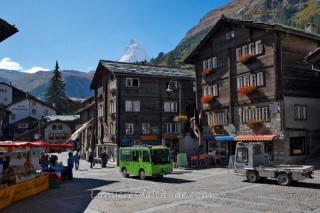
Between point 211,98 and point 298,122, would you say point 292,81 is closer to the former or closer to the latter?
point 298,122

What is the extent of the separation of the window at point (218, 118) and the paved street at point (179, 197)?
1307 cm

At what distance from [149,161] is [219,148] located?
14.4 metres

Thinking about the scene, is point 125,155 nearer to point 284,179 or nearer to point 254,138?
point 254,138

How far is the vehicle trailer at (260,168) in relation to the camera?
1917 cm

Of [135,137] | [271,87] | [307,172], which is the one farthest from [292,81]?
Answer: [135,137]

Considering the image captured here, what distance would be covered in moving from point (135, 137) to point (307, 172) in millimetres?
26463

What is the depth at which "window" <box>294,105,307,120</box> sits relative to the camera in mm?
29703

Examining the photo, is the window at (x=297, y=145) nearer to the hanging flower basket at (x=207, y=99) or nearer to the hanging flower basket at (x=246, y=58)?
the hanging flower basket at (x=246, y=58)

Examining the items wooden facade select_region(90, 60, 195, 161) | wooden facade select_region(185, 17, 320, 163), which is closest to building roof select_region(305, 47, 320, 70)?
wooden facade select_region(185, 17, 320, 163)

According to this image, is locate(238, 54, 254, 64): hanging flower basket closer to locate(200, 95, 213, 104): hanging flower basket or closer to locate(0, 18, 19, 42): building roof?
locate(200, 95, 213, 104): hanging flower basket

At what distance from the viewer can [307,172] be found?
62.2 feet

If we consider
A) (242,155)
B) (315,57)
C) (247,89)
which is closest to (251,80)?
(247,89)

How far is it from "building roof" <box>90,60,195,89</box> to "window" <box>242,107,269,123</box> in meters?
15.0

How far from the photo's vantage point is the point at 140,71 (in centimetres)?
4438
